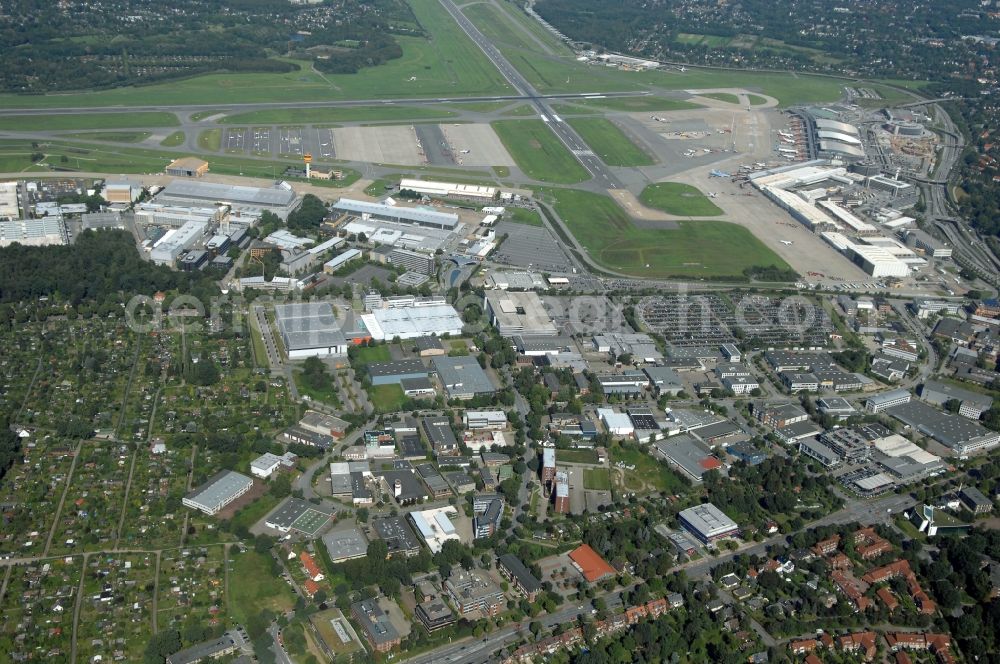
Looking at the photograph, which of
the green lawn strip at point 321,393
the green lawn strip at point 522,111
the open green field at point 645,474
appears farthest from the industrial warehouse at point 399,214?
the green lawn strip at point 522,111

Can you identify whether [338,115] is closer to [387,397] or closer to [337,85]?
[337,85]

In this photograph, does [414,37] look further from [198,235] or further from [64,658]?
[64,658]

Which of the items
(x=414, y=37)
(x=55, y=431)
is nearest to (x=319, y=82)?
(x=414, y=37)

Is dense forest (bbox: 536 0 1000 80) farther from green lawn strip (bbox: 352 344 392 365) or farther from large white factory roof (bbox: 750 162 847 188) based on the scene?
green lawn strip (bbox: 352 344 392 365)

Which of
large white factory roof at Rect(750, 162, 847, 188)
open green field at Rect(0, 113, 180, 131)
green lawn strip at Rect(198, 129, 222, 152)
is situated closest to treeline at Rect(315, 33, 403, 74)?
open green field at Rect(0, 113, 180, 131)

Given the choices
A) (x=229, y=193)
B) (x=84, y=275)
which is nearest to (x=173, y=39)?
(x=229, y=193)

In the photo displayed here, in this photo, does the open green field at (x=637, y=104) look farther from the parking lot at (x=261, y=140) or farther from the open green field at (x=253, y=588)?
the open green field at (x=253, y=588)
